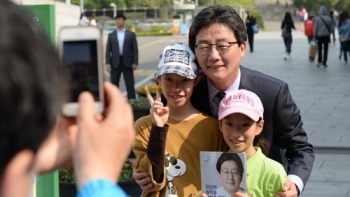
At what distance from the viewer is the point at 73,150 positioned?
55.2 inches

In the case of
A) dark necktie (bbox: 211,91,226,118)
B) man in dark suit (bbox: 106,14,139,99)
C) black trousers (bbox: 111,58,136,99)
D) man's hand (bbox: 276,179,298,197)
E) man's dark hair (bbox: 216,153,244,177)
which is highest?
dark necktie (bbox: 211,91,226,118)

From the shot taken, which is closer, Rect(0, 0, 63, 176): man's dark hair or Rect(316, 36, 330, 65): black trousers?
Rect(0, 0, 63, 176): man's dark hair

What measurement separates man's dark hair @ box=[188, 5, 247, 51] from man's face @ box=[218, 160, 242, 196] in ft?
2.38

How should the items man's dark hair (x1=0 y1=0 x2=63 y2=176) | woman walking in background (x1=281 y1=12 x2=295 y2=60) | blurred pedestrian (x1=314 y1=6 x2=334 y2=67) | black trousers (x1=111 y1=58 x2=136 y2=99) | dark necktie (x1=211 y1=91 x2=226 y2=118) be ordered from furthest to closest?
woman walking in background (x1=281 y1=12 x2=295 y2=60) → blurred pedestrian (x1=314 y1=6 x2=334 y2=67) → black trousers (x1=111 y1=58 x2=136 y2=99) → dark necktie (x1=211 y1=91 x2=226 y2=118) → man's dark hair (x1=0 y1=0 x2=63 y2=176)

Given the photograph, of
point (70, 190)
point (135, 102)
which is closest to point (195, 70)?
point (70, 190)

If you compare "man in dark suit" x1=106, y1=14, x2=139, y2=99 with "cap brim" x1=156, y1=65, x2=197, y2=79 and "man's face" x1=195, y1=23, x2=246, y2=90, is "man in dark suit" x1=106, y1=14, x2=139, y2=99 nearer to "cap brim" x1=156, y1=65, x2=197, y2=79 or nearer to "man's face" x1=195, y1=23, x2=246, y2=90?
"man's face" x1=195, y1=23, x2=246, y2=90

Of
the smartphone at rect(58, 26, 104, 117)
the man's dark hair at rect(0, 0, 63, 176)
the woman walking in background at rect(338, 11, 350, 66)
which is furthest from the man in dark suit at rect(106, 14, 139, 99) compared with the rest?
the man's dark hair at rect(0, 0, 63, 176)

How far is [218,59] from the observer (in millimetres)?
3861

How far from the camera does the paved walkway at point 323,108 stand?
9.53 metres

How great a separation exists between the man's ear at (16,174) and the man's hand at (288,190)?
8.29ft

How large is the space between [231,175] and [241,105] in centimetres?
31

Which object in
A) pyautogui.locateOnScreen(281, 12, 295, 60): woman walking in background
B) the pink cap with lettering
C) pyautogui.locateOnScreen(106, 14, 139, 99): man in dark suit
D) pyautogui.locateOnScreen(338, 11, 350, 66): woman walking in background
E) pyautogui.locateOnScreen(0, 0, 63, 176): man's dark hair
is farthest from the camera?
pyautogui.locateOnScreen(281, 12, 295, 60): woman walking in background

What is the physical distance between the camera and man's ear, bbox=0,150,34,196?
1.22 m

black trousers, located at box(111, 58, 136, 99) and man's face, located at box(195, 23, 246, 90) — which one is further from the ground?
man's face, located at box(195, 23, 246, 90)
